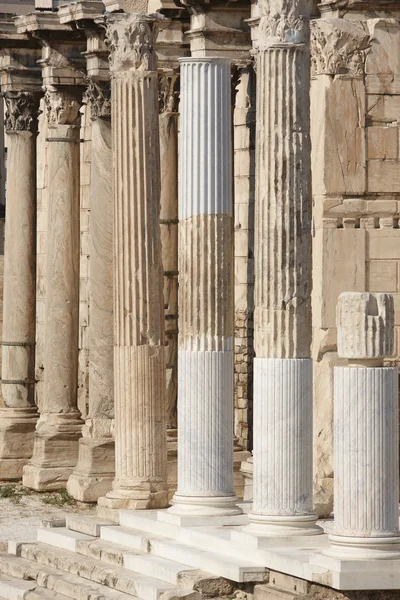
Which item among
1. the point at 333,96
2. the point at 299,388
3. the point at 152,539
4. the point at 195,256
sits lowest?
the point at 152,539

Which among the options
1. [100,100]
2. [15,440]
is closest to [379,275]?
[100,100]

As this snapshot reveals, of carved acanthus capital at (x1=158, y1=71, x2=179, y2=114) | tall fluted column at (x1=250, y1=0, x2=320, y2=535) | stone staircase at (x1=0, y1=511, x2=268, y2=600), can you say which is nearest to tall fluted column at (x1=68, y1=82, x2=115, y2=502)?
carved acanthus capital at (x1=158, y1=71, x2=179, y2=114)

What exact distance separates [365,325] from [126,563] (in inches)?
183

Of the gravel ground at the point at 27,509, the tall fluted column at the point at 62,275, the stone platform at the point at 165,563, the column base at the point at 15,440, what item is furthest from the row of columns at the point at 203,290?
the column base at the point at 15,440

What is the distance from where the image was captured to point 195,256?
22266 millimetres

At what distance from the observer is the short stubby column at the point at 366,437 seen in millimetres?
18312

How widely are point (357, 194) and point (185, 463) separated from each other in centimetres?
367

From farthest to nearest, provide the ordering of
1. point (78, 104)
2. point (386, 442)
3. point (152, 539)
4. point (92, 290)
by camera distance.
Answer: point (78, 104)
point (92, 290)
point (152, 539)
point (386, 442)

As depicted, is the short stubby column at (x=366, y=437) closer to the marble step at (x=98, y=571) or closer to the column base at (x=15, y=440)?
the marble step at (x=98, y=571)

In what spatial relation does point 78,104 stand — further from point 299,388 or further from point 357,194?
point 299,388

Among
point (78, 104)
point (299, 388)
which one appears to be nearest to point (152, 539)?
point (299, 388)

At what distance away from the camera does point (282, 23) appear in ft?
66.9

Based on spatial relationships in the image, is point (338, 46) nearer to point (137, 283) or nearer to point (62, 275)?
point (137, 283)

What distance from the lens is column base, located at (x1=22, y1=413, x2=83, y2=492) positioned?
28.8 m
